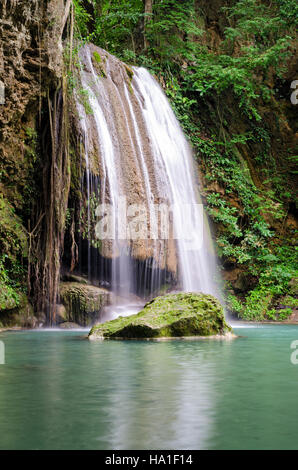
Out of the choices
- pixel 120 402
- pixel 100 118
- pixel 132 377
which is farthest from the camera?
pixel 100 118

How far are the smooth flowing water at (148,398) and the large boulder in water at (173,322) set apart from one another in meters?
1.17

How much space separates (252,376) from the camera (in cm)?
466

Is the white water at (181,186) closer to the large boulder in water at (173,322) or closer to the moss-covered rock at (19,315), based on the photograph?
the moss-covered rock at (19,315)

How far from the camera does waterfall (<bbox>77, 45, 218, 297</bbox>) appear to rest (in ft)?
36.8

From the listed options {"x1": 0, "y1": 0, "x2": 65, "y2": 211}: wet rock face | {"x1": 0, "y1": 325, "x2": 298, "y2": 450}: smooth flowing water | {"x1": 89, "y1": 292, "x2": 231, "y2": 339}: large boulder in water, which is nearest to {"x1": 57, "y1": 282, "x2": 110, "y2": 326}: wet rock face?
Answer: {"x1": 0, "y1": 0, "x2": 65, "y2": 211}: wet rock face

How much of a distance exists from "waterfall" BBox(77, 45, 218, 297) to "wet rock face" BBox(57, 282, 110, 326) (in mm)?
717

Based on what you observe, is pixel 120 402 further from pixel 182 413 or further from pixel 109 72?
pixel 109 72

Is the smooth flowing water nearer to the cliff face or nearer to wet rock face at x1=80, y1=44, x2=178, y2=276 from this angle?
the cliff face

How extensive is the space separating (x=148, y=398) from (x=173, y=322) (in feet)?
13.7

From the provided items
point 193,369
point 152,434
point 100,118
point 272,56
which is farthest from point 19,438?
point 272,56

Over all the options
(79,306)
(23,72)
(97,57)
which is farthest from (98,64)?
(79,306)

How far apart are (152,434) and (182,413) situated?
20.3 inches

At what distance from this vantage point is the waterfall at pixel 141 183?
36.8 feet

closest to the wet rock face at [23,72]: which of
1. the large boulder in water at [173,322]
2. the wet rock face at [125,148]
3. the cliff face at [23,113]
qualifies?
the cliff face at [23,113]
